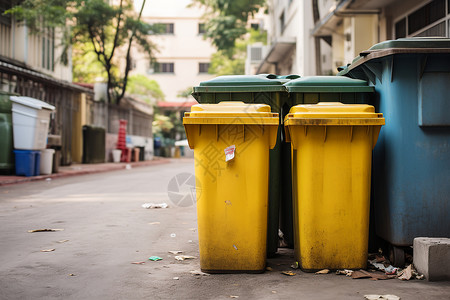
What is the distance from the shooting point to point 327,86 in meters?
4.37

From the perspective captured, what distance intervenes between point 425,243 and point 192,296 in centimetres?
178

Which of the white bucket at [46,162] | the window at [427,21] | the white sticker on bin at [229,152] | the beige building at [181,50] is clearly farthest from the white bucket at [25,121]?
the beige building at [181,50]

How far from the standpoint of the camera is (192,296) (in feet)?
10.9

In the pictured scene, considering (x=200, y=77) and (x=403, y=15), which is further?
(x=200, y=77)

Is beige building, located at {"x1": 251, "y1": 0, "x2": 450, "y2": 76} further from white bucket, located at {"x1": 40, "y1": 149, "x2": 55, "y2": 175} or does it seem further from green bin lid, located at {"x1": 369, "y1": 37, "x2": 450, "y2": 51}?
white bucket, located at {"x1": 40, "y1": 149, "x2": 55, "y2": 175}

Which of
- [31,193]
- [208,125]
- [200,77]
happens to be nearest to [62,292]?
[208,125]

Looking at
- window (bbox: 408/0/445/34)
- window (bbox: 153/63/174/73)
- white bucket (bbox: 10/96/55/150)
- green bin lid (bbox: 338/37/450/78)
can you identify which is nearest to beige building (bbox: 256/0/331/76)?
window (bbox: 408/0/445/34)

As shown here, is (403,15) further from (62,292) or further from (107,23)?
(107,23)

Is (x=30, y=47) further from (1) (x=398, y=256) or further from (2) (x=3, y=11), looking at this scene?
(1) (x=398, y=256)

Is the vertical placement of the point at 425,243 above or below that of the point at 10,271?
above

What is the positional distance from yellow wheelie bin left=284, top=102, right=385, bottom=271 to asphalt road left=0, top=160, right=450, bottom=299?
230 mm

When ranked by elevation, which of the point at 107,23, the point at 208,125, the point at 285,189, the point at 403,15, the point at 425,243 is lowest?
the point at 425,243

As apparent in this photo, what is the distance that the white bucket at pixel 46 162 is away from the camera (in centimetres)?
1423

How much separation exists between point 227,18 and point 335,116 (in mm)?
29728
